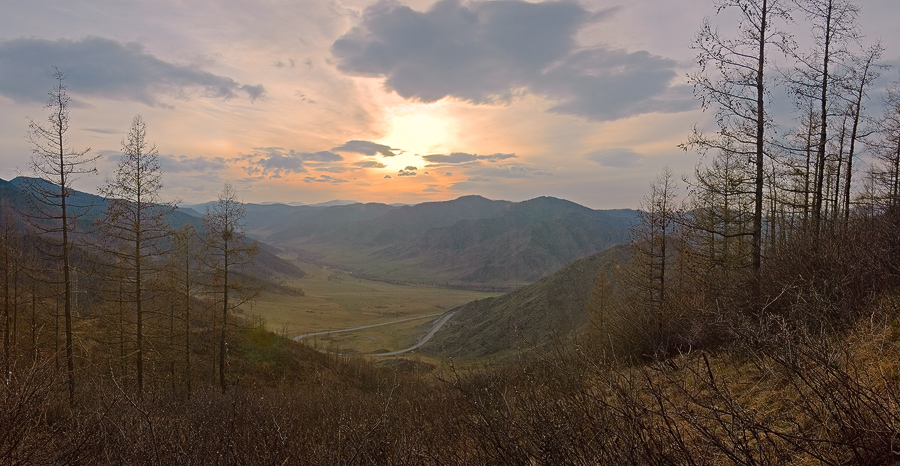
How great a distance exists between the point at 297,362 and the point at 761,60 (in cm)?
3323

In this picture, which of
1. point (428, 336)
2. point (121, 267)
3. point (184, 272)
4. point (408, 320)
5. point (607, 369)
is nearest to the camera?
point (607, 369)

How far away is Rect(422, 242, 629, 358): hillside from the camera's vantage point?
53281 millimetres

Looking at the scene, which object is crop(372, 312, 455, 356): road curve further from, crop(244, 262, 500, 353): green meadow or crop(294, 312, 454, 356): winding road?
crop(244, 262, 500, 353): green meadow

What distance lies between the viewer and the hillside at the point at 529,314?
53281mm

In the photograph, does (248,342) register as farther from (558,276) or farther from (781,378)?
(558,276)

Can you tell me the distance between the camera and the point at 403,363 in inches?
1759

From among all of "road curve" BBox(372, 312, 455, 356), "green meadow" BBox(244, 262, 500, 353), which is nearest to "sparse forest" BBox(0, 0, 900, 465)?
"green meadow" BBox(244, 262, 500, 353)

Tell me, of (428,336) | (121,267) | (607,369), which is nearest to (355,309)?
(428,336)

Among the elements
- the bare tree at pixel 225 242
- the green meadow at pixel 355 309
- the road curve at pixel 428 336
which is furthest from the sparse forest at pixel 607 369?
the road curve at pixel 428 336

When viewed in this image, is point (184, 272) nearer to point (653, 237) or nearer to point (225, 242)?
point (225, 242)

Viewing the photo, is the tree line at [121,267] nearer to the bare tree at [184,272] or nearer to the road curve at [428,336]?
the bare tree at [184,272]

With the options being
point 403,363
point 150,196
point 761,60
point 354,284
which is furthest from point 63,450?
point 354,284

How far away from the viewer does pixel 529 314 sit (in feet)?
193

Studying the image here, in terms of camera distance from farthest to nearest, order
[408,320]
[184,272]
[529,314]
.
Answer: [408,320], [529,314], [184,272]
